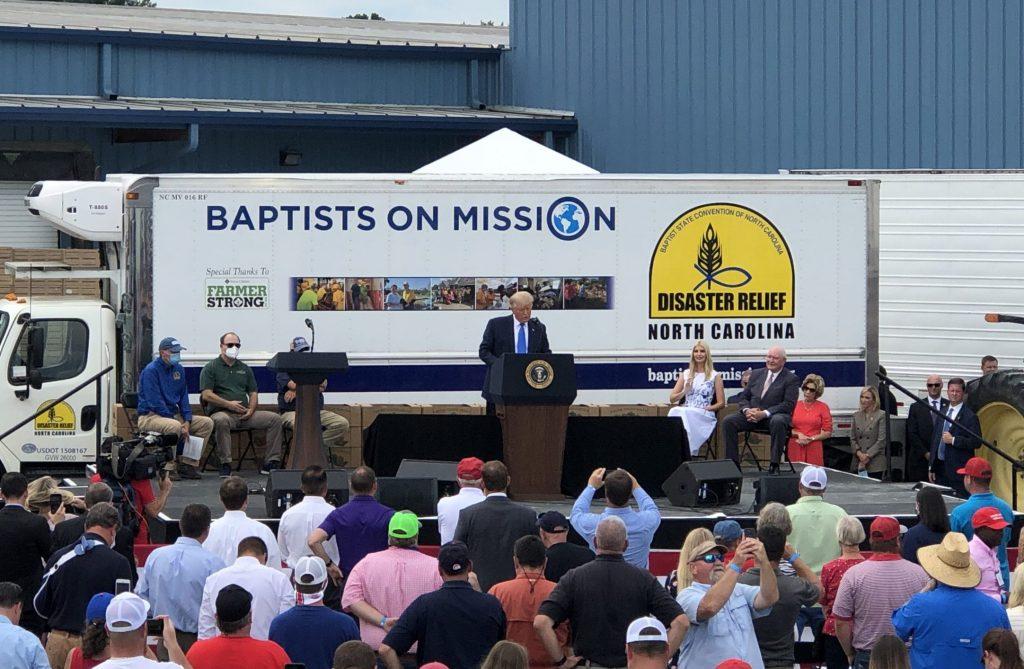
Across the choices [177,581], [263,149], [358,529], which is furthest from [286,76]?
[177,581]

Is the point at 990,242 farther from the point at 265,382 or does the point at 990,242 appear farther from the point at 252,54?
the point at 252,54

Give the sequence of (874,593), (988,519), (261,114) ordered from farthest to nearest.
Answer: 1. (261,114)
2. (988,519)
3. (874,593)

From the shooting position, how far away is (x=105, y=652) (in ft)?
23.3

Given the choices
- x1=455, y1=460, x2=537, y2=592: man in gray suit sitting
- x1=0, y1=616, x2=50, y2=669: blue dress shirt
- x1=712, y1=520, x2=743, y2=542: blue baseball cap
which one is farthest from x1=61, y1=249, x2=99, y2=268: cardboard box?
x1=712, y1=520, x2=743, y2=542: blue baseball cap

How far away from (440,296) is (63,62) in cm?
1163

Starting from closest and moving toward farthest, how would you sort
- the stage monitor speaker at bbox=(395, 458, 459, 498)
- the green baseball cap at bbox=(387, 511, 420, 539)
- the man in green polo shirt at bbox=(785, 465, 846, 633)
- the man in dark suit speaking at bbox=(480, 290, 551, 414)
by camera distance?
the green baseball cap at bbox=(387, 511, 420, 539)
the man in green polo shirt at bbox=(785, 465, 846, 633)
the stage monitor speaker at bbox=(395, 458, 459, 498)
the man in dark suit speaking at bbox=(480, 290, 551, 414)

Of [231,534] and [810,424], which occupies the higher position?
[810,424]

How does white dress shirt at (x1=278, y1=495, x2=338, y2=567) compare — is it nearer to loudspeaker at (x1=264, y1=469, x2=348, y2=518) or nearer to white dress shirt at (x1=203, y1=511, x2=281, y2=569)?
white dress shirt at (x1=203, y1=511, x2=281, y2=569)

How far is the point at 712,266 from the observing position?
16.7 m

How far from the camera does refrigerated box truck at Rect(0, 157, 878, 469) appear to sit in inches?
619

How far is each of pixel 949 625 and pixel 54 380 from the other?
9986 mm

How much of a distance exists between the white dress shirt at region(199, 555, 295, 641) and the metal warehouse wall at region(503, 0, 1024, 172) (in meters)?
15.2

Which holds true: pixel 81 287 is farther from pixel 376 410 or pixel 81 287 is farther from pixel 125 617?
pixel 125 617

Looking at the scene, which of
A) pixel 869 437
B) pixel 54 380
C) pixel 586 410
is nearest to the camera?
pixel 54 380
